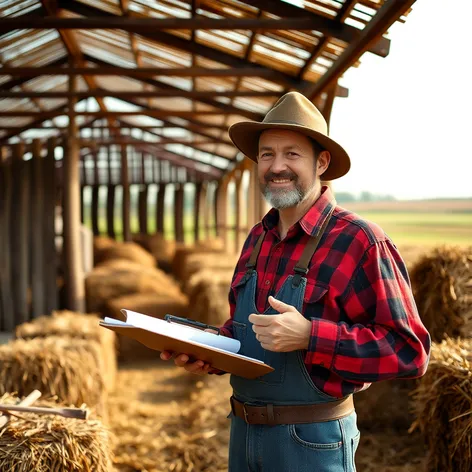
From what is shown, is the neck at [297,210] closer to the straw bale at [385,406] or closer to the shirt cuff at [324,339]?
the shirt cuff at [324,339]

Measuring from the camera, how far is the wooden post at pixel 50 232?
8.48 m

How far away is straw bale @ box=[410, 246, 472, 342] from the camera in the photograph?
3938mm

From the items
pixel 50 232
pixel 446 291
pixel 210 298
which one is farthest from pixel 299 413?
pixel 50 232

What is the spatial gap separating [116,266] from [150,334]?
8.70 metres

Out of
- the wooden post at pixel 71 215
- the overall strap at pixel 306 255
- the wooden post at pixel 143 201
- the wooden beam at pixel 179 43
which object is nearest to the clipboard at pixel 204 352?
the overall strap at pixel 306 255

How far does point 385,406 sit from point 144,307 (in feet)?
15.0

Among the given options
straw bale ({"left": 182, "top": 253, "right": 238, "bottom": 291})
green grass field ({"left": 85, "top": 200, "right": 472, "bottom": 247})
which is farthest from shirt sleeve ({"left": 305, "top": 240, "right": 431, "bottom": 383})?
straw bale ({"left": 182, "top": 253, "right": 238, "bottom": 291})

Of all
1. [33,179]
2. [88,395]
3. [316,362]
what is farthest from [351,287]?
[33,179]

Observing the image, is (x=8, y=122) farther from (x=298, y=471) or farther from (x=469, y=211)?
(x=298, y=471)

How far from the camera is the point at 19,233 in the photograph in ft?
27.6

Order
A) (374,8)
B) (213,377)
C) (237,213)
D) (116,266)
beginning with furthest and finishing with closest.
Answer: (237,213) < (116,266) < (213,377) < (374,8)

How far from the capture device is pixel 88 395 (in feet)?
14.6

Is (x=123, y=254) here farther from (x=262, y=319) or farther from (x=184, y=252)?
(x=262, y=319)

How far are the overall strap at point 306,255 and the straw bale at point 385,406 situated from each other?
2531 mm
